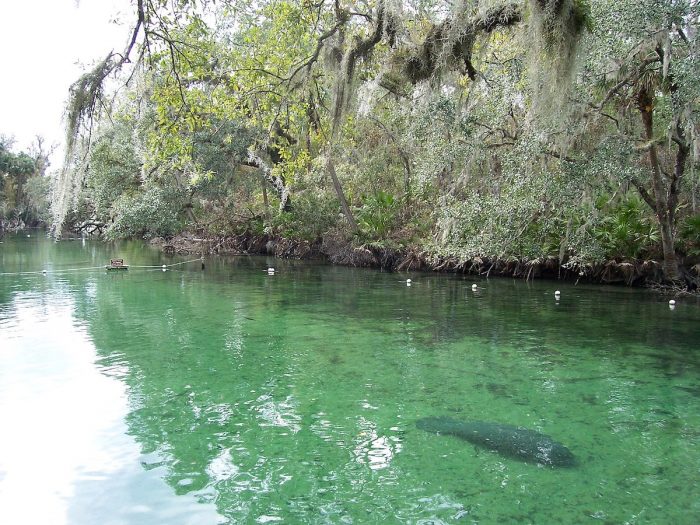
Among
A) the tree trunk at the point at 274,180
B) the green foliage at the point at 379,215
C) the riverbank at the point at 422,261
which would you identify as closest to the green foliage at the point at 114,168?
the riverbank at the point at 422,261

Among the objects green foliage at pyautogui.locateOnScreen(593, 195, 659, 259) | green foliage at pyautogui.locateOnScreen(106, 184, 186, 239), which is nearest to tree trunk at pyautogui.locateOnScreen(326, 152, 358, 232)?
green foliage at pyautogui.locateOnScreen(106, 184, 186, 239)

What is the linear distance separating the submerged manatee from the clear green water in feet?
0.40

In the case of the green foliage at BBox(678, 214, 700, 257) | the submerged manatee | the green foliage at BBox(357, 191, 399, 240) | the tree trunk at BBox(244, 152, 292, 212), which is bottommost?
the submerged manatee

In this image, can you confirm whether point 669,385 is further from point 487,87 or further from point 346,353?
point 487,87

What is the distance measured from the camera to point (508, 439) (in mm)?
4961

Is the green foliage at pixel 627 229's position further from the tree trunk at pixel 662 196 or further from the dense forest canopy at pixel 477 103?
the tree trunk at pixel 662 196

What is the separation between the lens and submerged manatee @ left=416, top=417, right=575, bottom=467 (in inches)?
182

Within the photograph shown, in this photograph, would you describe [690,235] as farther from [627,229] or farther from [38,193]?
[38,193]

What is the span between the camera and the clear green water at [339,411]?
12.9 feet

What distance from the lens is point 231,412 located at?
5609 millimetres

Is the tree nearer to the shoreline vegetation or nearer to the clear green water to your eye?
the shoreline vegetation

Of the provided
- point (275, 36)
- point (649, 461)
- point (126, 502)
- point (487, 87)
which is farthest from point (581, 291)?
point (126, 502)

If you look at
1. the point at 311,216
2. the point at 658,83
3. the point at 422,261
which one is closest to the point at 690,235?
the point at 658,83

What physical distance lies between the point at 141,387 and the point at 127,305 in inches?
244
